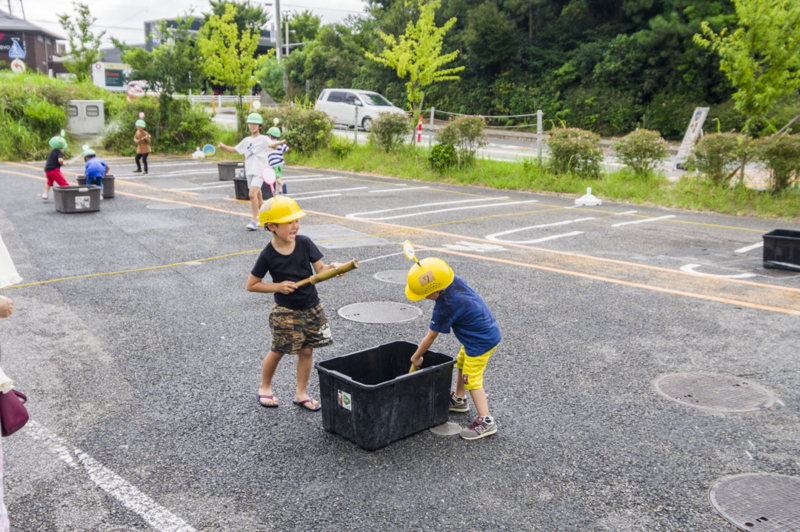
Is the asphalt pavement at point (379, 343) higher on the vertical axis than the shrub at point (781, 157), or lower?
lower

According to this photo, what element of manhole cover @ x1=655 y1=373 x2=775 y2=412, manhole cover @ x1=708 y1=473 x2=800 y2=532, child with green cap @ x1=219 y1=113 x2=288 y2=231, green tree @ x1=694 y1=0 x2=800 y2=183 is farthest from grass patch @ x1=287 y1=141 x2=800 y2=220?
manhole cover @ x1=708 y1=473 x2=800 y2=532

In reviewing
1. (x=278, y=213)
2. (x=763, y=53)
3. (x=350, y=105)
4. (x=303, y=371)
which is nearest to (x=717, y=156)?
(x=763, y=53)

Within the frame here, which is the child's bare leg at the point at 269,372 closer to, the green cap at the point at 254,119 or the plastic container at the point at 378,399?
the plastic container at the point at 378,399

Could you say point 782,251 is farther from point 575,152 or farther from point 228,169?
point 228,169

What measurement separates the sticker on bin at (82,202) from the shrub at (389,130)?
964 cm

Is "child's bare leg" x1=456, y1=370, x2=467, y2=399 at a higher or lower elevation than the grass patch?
lower

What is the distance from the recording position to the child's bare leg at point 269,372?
451cm

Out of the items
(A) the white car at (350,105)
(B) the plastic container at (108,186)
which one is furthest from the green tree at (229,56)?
(B) the plastic container at (108,186)

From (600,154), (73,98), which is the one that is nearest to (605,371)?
(600,154)

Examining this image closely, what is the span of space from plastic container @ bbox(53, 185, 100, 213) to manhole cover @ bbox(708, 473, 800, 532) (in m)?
11.9

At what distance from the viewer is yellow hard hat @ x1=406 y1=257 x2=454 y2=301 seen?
385 cm

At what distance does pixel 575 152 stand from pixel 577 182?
0.87 m

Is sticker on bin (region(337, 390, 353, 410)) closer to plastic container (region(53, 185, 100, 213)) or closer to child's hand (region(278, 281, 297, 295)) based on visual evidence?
child's hand (region(278, 281, 297, 295))

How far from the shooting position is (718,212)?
523 inches
